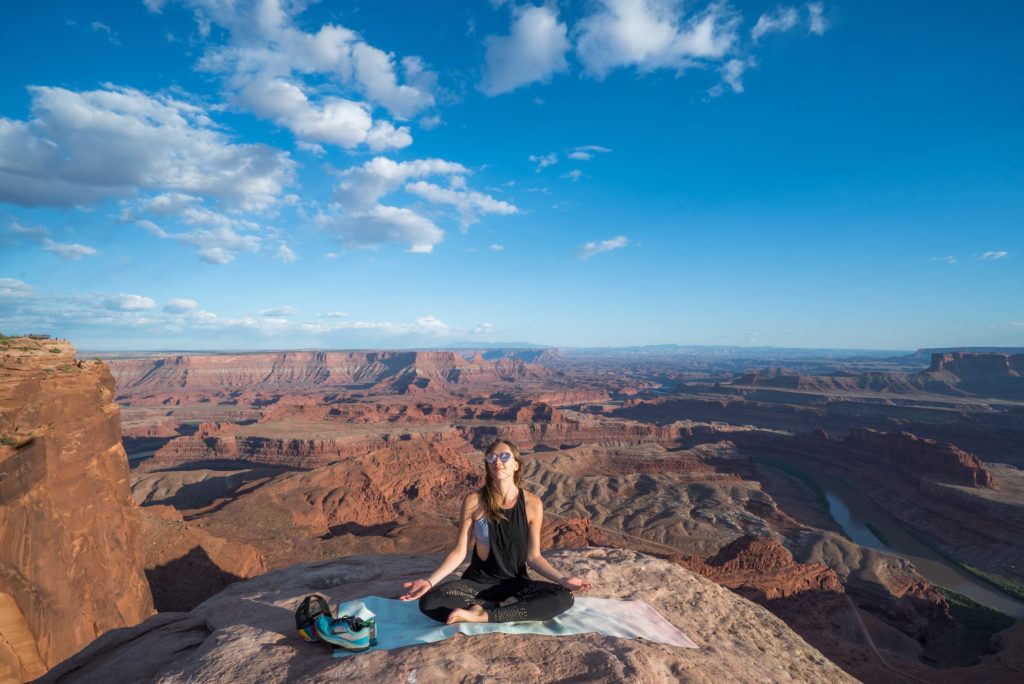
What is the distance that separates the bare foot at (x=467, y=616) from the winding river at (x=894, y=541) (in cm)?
4126

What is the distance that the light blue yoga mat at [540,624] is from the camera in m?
3.99

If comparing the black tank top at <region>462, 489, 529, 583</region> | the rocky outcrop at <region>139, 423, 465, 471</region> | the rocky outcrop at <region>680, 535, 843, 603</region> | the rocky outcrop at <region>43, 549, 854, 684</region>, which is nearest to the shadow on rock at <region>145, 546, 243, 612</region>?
the rocky outcrop at <region>43, 549, 854, 684</region>

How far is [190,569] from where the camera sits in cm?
1784

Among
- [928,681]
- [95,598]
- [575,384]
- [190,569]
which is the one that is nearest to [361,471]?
[190,569]

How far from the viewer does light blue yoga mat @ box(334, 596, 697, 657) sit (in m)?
3.99

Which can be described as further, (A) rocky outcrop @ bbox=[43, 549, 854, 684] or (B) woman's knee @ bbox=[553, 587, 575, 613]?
(B) woman's knee @ bbox=[553, 587, 575, 613]

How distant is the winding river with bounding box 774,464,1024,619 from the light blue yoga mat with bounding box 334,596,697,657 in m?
39.1

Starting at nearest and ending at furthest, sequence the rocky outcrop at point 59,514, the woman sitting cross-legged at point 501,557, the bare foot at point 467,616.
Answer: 1. the bare foot at point 467,616
2. the woman sitting cross-legged at point 501,557
3. the rocky outcrop at point 59,514

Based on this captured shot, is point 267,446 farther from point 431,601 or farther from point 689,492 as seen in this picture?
point 431,601

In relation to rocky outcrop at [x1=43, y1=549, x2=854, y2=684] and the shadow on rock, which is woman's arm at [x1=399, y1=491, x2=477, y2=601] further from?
the shadow on rock

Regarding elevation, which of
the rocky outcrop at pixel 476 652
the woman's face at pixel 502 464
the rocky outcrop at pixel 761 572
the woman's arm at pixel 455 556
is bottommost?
the rocky outcrop at pixel 761 572

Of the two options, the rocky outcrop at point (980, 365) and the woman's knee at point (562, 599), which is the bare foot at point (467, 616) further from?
the rocky outcrop at point (980, 365)

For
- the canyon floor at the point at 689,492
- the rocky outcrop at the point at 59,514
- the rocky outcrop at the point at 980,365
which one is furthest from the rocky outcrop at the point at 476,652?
the rocky outcrop at the point at 980,365

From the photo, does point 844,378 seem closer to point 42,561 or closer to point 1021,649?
point 1021,649
